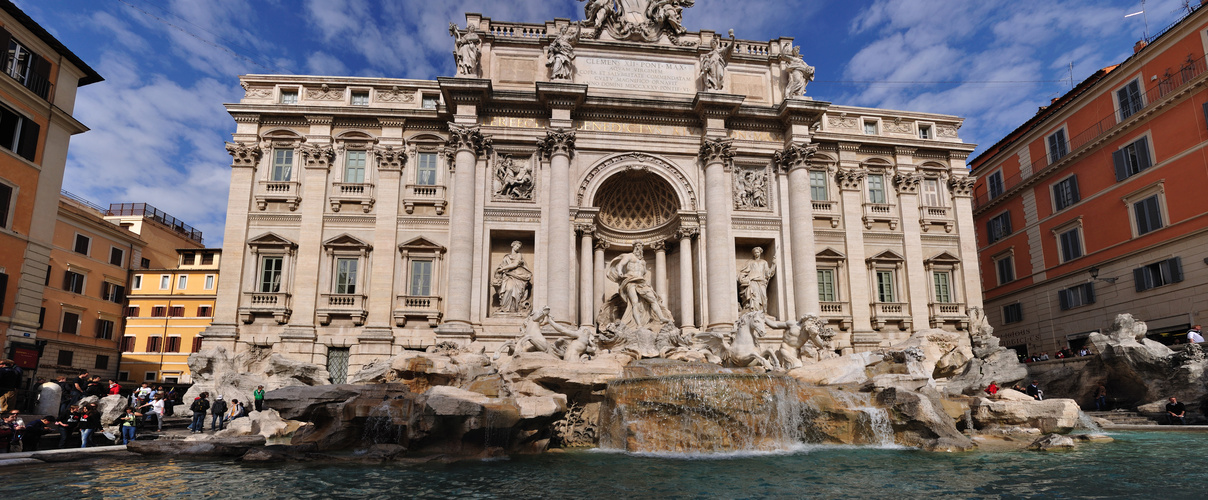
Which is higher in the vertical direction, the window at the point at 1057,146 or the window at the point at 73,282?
the window at the point at 1057,146

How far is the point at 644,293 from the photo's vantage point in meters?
24.1

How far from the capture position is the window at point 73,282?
33375mm

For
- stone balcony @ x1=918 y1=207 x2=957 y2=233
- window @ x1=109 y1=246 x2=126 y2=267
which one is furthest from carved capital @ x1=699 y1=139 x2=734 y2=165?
window @ x1=109 y1=246 x2=126 y2=267

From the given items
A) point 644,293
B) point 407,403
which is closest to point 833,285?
point 644,293

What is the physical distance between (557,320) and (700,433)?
31.4ft

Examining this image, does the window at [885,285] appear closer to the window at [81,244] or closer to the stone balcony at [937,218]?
the stone balcony at [937,218]

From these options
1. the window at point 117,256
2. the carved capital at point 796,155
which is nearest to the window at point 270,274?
the window at point 117,256

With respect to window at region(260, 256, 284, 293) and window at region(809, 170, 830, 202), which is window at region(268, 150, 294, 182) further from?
window at region(809, 170, 830, 202)

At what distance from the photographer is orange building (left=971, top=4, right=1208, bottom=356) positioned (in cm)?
2412

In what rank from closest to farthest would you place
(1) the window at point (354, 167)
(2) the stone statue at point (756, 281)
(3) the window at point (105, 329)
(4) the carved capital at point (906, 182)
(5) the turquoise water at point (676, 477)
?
(5) the turquoise water at point (676, 477), (2) the stone statue at point (756, 281), (1) the window at point (354, 167), (4) the carved capital at point (906, 182), (3) the window at point (105, 329)

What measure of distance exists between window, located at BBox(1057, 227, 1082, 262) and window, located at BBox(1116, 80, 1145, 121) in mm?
5532

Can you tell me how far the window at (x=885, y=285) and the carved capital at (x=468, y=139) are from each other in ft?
59.1

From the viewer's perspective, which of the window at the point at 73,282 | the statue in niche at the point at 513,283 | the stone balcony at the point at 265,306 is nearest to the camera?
the stone balcony at the point at 265,306

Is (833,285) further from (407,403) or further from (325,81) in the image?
(325,81)
